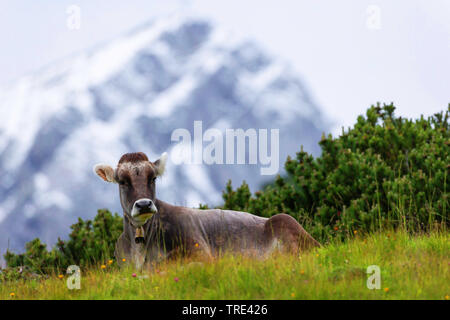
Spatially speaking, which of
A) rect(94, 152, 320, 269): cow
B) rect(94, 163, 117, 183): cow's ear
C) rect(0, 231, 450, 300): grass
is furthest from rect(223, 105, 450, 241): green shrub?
rect(94, 163, 117, 183): cow's ear

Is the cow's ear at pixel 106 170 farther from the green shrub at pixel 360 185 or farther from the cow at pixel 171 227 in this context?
the green shrub at pixel 360 185

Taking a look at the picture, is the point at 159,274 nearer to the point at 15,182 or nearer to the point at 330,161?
the point at 330,161

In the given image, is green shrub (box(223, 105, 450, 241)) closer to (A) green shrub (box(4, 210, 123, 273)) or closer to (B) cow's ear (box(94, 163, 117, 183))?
(A) green shrub (box(4, 210, 123, 273))

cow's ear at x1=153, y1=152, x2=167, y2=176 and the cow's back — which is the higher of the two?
cow's ear at x1=153, y1=152, x2=167, y2=176

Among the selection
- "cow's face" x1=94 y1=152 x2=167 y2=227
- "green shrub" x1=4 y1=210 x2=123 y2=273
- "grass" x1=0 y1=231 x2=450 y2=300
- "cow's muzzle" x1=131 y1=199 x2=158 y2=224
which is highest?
"cow's face" x1=94 y1=152 x2=167 y2=227

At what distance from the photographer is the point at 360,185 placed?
14.4 meters

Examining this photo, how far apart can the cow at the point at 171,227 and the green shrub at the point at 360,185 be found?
373 centimetres

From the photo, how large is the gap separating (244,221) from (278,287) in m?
2.84

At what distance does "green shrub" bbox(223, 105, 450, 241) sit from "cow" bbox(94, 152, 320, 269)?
3.73m

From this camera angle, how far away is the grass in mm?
6605

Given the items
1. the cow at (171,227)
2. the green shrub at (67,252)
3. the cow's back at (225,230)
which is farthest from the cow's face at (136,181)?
the green shrub at (67,252)

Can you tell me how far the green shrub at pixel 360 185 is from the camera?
13398mm

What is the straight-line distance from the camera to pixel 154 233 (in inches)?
350

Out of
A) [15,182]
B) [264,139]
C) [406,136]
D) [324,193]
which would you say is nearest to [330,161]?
[324,193]
